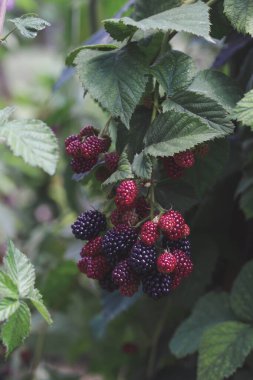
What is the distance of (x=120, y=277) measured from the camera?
2.13 ft

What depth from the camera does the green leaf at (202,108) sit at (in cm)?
67

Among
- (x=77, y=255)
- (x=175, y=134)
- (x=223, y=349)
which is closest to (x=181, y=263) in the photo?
(x=175, y=134)

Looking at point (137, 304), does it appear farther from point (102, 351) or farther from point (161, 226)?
point (161, 226)

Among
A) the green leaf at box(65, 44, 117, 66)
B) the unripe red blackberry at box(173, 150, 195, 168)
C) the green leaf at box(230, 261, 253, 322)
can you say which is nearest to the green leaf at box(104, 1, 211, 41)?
the green leaf at box(65, 44, 117, 66)

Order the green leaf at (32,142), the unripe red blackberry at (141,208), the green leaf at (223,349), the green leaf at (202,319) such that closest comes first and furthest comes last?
the green leaf at (32,142)
the unripe red blackberry at (141,208)
the green leaf at (223,349)
the green leaf at (202,319)

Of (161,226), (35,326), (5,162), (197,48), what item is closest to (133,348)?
(35,326)

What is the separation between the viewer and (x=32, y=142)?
0.60 meters

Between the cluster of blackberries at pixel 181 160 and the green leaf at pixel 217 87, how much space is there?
6cm

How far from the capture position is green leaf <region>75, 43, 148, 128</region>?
2.26 feet

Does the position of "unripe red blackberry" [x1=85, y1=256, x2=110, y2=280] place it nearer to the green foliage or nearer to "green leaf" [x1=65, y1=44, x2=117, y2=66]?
the green foliage

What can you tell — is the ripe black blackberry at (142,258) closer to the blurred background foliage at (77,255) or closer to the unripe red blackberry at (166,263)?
the unripe red blackberry at (166,263)

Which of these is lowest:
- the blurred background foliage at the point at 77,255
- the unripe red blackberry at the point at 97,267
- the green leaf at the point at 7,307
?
the blurred background foliage at the point at 77,255

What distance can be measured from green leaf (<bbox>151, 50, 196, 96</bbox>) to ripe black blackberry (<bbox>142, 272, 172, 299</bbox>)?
0.20 m

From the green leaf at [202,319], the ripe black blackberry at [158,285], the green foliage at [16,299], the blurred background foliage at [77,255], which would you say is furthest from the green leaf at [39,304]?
the green leaf at [202,319]
